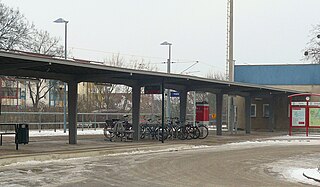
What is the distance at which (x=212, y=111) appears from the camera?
64500mm

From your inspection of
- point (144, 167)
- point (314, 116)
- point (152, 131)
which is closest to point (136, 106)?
point (152, 131)

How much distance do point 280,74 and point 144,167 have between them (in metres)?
30.5

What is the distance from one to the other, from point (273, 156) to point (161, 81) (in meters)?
7.07

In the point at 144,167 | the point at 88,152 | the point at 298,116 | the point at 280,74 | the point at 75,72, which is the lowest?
the point at 144,167

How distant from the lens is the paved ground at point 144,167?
11562 millimetres

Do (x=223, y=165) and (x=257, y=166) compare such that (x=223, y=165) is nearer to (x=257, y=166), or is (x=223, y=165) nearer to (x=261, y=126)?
(x=257, y=166)

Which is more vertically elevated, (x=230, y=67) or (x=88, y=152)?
(x=230, y=67)

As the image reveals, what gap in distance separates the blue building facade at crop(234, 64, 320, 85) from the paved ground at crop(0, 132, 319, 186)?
21.8 meters

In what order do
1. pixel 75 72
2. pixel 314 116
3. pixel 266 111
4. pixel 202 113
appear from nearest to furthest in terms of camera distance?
pixel 75 72 → pixel 202 113 → pixel 314 116 → pixel 266 111

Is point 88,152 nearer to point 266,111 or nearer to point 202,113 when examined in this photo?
point 202,113

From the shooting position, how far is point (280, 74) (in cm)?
4269

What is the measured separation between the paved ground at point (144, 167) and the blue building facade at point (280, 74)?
21.8 meters

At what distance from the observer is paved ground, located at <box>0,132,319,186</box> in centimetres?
1156

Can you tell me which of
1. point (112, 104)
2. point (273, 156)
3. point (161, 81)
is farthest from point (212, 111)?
point (273, 156)
